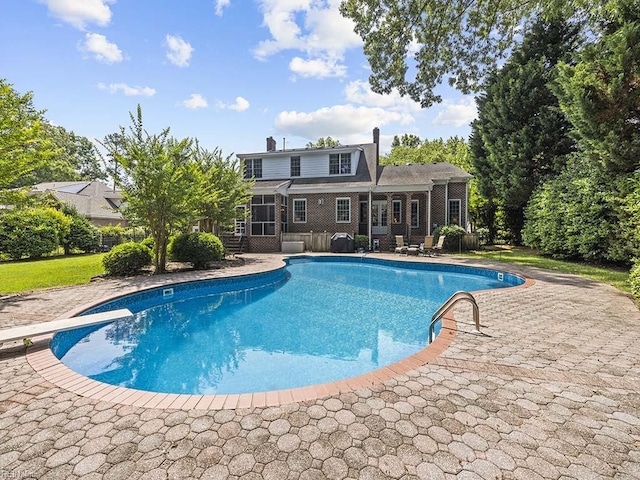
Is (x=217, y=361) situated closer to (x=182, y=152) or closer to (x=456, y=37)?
(x=182, y=152)

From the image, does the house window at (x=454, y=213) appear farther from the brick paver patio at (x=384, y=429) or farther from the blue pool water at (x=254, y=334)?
the brick paver patio at (x=384, y=429)

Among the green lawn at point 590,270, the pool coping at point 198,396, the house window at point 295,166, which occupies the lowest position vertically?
the pool coping at point 198,396

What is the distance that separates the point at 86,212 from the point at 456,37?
30.2 metres

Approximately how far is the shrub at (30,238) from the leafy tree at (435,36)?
17.3 metres

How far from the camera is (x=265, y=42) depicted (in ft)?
41.7

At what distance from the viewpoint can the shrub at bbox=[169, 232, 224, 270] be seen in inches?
491

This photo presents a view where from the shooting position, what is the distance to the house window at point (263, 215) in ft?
65.7

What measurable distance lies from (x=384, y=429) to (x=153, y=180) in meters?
10.4

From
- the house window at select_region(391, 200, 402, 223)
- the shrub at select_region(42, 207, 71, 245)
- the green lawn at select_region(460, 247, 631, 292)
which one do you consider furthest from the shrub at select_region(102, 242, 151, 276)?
the house window at select_region(391, 200, 402, 223)

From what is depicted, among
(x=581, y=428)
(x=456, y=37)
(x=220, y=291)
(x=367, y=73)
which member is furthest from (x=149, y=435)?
(x=456, y=37)

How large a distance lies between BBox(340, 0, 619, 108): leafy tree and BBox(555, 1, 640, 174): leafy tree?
127 centimetres

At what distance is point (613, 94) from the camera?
9.88m

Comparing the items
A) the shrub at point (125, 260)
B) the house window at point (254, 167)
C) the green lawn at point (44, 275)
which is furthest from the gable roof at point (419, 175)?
the green lawn at point (44, 275)

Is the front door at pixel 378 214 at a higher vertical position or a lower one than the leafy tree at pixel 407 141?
lower
